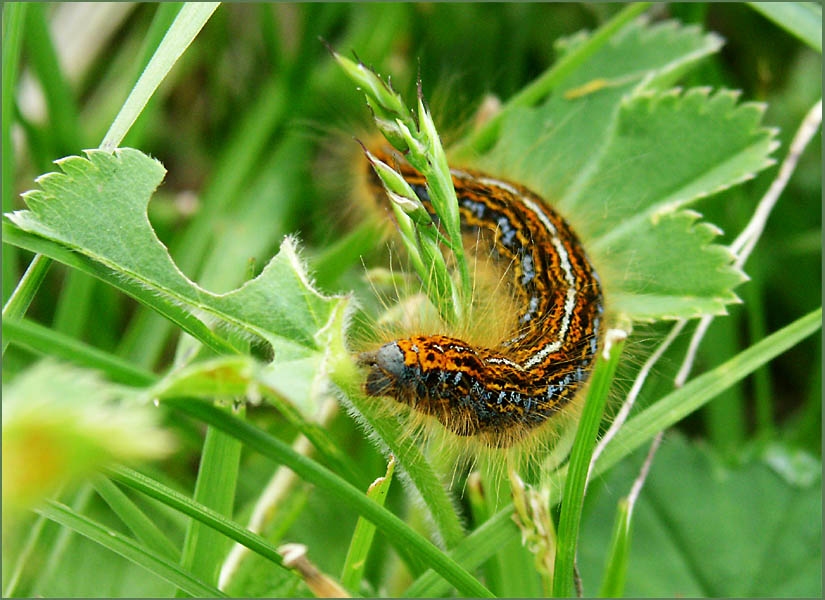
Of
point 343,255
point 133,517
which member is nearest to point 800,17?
point 343,255

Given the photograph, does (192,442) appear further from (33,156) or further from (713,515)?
(713,515)

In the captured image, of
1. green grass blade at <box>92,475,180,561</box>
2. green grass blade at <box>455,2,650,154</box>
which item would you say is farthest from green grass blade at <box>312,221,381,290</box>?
green grass blade at <box>92,475,180,561</box>

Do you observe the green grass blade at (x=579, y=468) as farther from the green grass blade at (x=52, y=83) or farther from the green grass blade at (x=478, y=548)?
the green grass blade at (x=52, y=83)

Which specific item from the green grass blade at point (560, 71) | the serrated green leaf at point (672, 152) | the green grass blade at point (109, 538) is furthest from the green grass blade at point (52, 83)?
the serrated green leaf at point (672, 152)

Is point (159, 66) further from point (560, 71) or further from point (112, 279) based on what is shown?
point (560, 71)

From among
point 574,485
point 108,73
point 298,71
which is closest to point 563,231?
point 574,485

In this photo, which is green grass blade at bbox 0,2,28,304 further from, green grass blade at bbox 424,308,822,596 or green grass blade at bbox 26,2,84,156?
green grass blade at bbox 424,308,822,596
